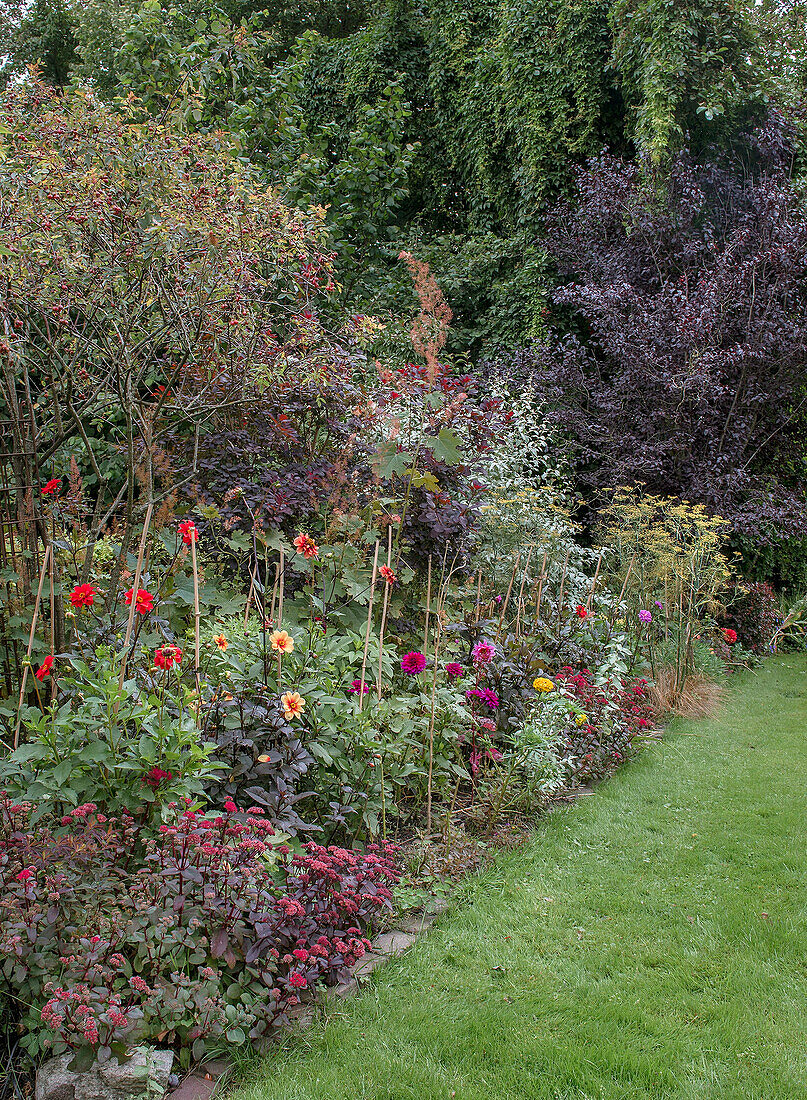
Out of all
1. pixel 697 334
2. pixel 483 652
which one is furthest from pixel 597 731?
pixel 697 334

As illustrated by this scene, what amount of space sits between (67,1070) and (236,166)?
13.0ft

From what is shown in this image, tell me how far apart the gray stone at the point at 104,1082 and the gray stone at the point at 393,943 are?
0.79 metres

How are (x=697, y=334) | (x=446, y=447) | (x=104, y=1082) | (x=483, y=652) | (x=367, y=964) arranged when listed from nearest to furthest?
(x=104, y=1082) → (x=367, y=964) → (x=483, y=652) → (x=446, y=447) → (x=697, y=334)

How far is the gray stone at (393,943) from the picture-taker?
225 cm

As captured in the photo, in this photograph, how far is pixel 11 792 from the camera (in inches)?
79.4

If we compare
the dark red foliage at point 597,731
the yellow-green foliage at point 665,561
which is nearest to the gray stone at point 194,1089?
the dark red foliage at point 597,731

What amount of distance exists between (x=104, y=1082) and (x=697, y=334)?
24.1 feet

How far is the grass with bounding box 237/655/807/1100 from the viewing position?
178 cm

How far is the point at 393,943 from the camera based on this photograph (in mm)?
2303

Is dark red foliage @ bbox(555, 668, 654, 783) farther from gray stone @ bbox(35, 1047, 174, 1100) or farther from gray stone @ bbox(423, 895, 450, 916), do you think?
gray stone @ bbox(35, 1047, 174, 1100)

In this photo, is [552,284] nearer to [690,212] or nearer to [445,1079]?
[690,212]

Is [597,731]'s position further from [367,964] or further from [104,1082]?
[104,1082]

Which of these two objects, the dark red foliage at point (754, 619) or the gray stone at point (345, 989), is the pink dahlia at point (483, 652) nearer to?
the gray stone at point (345, 989)

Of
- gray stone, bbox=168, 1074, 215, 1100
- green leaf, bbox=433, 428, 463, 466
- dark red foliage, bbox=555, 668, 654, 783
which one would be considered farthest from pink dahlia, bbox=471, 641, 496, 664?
gray stone, bbox=168, 1074, 215, 1100
